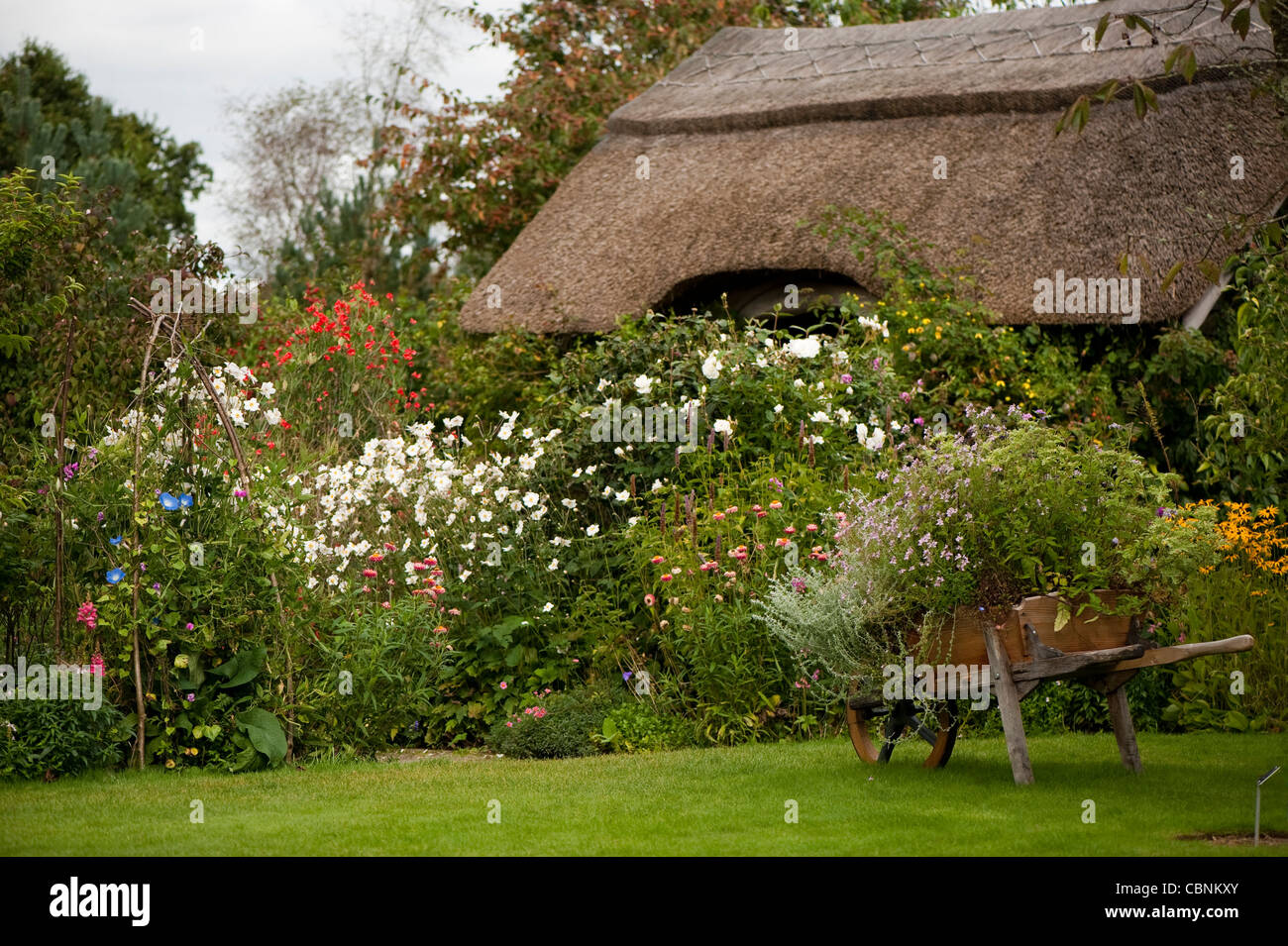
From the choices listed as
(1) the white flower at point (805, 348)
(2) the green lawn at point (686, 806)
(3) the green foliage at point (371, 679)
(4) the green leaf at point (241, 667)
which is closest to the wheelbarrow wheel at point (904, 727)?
(2) the green lawn at point (686, 806)

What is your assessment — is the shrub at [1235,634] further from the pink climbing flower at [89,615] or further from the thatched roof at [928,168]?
the pink climbing flower at [89,615]

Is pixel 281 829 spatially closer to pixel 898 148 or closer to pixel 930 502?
pixel 930 502

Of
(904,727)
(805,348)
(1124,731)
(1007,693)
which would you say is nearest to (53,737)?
(904,727)

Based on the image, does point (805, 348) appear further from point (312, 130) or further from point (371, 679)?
point (312, 130)

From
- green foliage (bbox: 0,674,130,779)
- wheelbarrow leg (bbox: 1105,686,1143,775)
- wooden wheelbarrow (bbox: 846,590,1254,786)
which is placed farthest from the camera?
green foliage (bbox: 0,674,130,779)

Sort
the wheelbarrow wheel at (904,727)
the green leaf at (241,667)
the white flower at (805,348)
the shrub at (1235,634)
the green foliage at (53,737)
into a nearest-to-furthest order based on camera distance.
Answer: the wheelbarrow wheel at (904,727)
the green foliage at (53,737)
the green leaf at (241,667)
the shrub at (1235,634)
the white flower at (805,348)

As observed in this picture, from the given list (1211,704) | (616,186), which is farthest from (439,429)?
(1211,704)

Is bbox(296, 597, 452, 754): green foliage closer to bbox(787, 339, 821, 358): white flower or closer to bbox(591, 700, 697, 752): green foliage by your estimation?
bbox(591, 700, 697, 752): green foliage

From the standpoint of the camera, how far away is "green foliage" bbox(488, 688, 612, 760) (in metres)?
6.55

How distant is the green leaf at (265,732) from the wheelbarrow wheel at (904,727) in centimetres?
252

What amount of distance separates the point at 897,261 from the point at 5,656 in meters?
6.53

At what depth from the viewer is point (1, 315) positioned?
6.60 m

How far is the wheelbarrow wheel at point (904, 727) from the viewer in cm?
547

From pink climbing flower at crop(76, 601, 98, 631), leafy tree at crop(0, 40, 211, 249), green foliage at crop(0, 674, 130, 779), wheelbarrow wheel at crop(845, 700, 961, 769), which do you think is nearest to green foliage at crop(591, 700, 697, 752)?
wheelbarrow wheel at crop(845, 700, 961, 769)
